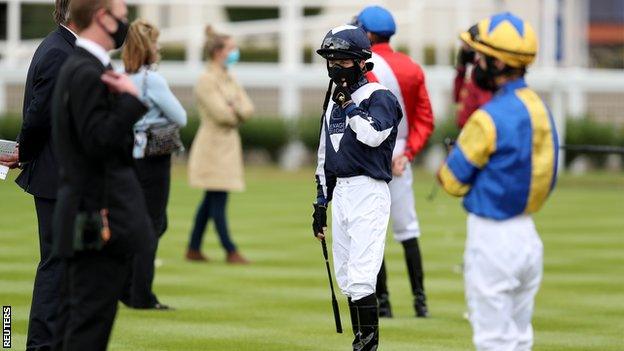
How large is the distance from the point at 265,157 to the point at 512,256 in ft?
77.9

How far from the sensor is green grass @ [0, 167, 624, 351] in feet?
32.7

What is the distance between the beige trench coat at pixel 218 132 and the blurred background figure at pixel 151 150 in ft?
10.2

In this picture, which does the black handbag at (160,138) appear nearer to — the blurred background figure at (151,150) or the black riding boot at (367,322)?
the blurred background figure at (151,150)

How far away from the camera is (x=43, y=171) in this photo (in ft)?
26.6

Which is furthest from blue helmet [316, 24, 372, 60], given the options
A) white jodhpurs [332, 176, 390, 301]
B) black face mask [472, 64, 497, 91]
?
black face mask [472, 64, 497, 91]

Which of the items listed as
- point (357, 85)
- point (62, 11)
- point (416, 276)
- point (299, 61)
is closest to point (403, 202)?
point (416, 276)

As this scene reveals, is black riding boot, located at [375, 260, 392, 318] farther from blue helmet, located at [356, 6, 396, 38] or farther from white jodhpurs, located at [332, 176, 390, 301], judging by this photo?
white jodhpurs, located at [332, 176, 390, 301]

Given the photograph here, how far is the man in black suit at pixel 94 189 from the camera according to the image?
6.52 meters

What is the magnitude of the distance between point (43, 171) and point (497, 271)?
8.84 ft

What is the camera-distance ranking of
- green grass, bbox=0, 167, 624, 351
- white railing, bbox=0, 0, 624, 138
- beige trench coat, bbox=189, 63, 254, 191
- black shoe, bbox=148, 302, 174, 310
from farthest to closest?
white railing, bbox=0, 0, 624, 138, beige trench coat, bbox=189, 63, 254, 191, black shoe, bbox=148, 302, 174, 310, green grass, bbox=0, 167, 624, 351

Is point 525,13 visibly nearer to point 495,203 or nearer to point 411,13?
point 411,13

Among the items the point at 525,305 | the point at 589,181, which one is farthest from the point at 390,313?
the point at 589,181

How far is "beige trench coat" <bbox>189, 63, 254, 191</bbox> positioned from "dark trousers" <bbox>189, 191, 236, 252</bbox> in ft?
Answer: 0.31

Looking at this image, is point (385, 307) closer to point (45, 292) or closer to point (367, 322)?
point (367, 322)
